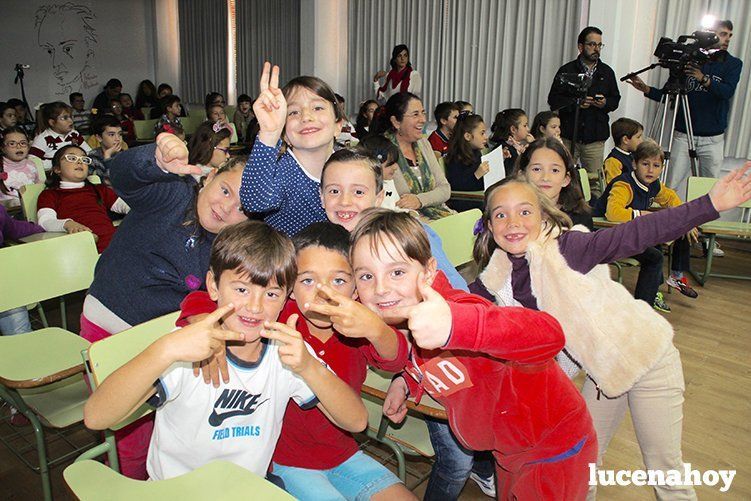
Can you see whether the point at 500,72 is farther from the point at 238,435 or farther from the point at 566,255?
the point at 238,435

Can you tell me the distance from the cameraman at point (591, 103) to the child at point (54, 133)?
434cm

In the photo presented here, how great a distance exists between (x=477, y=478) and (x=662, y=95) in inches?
175

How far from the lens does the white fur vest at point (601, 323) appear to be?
1718 mm

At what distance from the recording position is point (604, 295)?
1.74 m

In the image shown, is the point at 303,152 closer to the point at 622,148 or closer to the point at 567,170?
the point at 567,170

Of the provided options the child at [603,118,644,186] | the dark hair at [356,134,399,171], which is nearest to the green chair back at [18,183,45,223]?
the dark hair at [356,134,399,171]

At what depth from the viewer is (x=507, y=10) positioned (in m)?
7.16

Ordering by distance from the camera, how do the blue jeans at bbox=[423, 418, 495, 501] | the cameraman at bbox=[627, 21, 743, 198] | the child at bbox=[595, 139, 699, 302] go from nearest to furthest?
the blue jeans at bbox=[423, 418, 495, 501] < the child at bbox=[595, 139, 699, 302] < the cameraman at bbox=[627, 21, 743, 198]

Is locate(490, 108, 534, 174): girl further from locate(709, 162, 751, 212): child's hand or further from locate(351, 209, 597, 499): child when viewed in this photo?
locate(351, 209, 597, 499): child

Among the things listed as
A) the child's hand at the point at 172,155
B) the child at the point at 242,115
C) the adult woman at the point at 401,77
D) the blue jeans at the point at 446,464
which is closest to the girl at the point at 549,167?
the blue jeans at the point at 446,464

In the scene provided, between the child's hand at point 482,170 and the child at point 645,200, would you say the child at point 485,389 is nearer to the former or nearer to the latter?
the child at point 645,200

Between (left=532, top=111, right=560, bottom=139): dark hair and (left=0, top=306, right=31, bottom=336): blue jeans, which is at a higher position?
(left=532, top=111, right=560, bottom=139): dark hair

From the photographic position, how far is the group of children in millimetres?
1243

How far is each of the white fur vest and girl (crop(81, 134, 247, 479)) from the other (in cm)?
94
